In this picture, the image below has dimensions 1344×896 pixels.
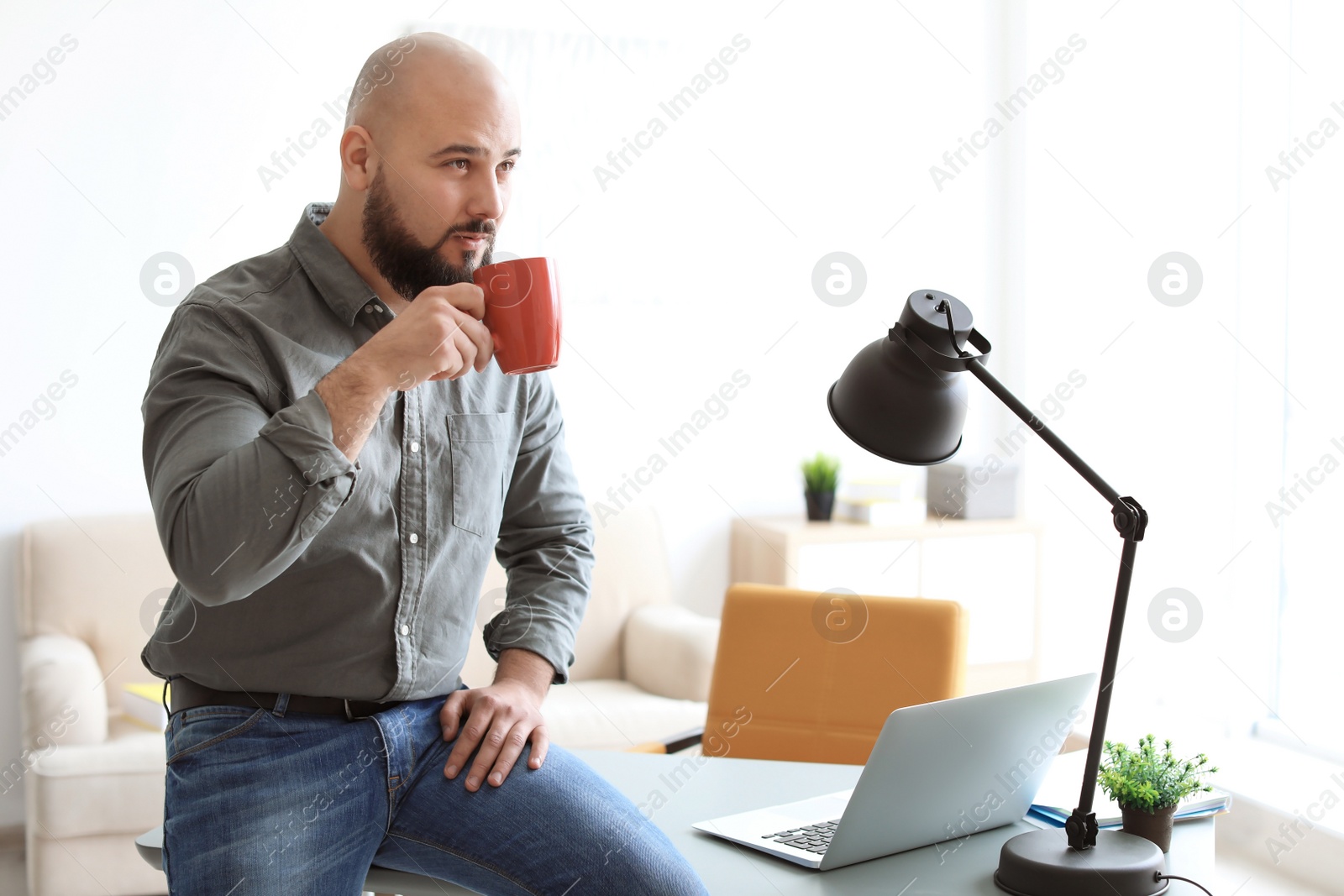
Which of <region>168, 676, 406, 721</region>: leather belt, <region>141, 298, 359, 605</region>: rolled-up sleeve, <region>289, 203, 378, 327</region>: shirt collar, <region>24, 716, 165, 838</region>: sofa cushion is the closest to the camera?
<region>141, 298, 359, 605</region>: rolled-up sleeve

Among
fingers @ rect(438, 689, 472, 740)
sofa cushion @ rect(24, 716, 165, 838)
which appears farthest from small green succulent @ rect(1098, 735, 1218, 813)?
sofa cushion @ rect(24, 716, 165, 838)

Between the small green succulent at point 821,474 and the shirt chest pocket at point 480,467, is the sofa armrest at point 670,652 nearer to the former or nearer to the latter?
the small green succulent at point 821,474

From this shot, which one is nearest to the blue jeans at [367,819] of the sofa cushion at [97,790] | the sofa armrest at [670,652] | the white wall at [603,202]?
the sofa cushion at [97,790]

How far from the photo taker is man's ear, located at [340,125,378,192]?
1.46 metres

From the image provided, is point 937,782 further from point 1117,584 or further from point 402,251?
point 402,251

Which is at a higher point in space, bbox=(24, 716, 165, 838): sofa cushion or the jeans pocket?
the jeans pocket

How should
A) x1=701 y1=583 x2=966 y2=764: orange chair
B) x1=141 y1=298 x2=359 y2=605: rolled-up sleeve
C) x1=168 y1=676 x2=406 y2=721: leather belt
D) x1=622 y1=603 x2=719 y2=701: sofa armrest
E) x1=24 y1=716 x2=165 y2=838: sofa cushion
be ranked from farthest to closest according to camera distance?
x1=622 y1=603 x2=719 y2=701: sofa armrest < x1=24 y1=716 x2=165 y2=838: sofa cushion < x1=701 y1=583 x2=966 y2=764: orange chair < x1=168 y1=676 x2=406 y2=721: leather belt < x1=141 y1=298 x2=359 y2=605: rolled-up sleeve

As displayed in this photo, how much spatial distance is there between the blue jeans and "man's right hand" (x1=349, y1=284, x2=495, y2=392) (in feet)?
1.46

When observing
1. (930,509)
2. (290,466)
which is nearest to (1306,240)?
(930,509)

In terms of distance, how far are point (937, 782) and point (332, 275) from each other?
946 millimetres

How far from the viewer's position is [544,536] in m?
1.69

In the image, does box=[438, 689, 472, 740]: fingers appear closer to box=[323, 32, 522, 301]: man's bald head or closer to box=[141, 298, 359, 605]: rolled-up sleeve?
box=[141, 298, 359, 605]: rolled-up sleeve

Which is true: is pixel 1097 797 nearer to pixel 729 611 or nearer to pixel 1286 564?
pixel 729 611

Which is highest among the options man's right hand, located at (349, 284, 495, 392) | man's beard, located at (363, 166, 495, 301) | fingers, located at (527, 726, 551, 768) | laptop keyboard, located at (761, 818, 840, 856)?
man's beard, located at (363, 166, 495, 301)
